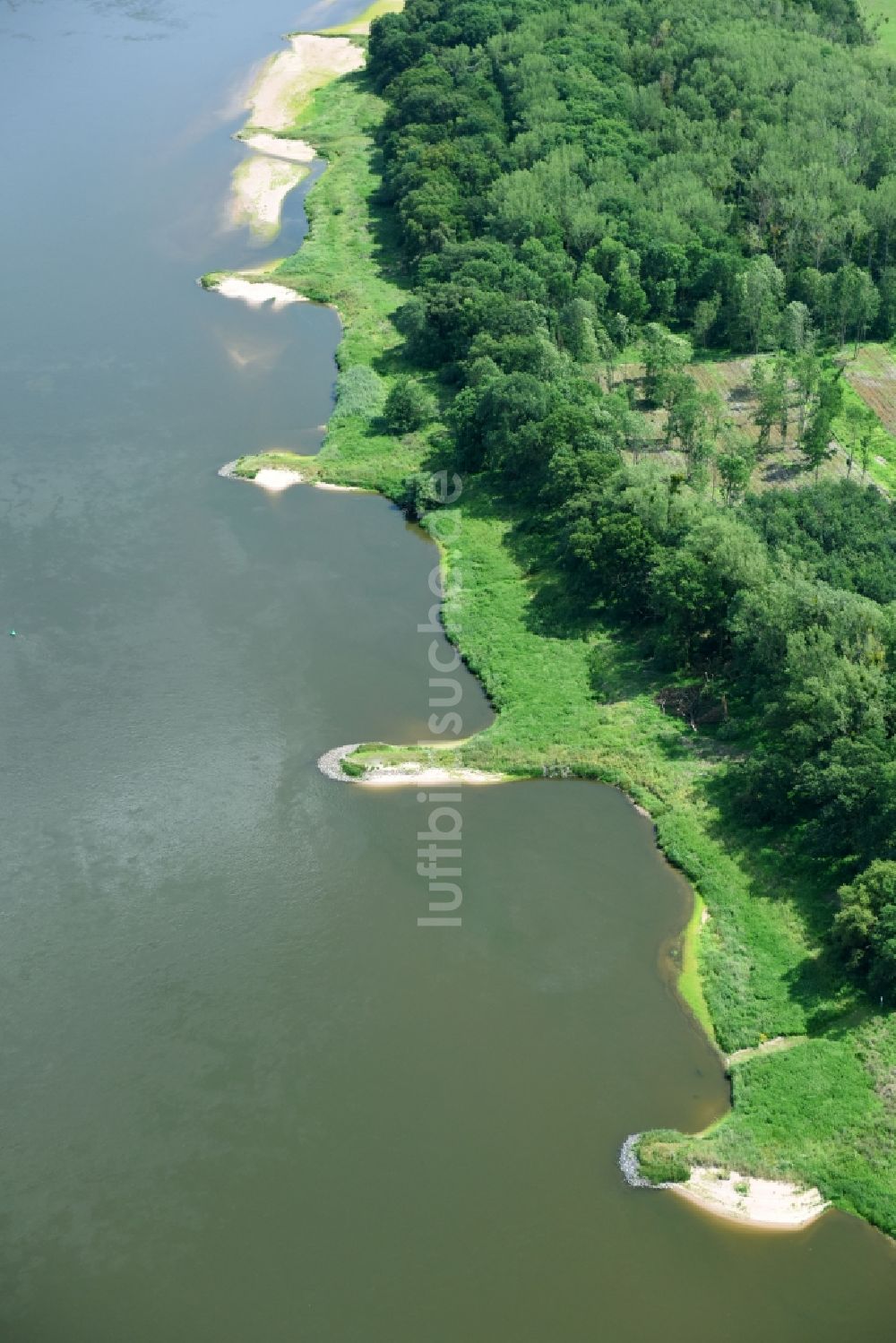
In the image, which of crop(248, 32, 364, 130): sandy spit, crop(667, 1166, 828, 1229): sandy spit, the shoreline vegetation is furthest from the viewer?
crop(248, 32, 364, 130): sandy spit

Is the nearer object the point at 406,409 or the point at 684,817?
the point at 684,817

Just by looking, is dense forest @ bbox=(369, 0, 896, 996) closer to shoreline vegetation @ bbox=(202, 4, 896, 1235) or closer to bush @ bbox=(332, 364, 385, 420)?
shoreline vegetation @ bbox=(202, 4, 896, 1235)

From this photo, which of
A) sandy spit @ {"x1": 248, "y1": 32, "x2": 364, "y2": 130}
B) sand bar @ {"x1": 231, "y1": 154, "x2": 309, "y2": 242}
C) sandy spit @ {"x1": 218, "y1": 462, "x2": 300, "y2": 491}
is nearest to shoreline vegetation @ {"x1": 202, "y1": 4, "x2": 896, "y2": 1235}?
sandy spit @ {"x1": 218, "y1": 462, "x2": 300, "y2": 491}

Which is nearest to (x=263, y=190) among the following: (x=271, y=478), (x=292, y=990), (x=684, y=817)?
(x=271, y=478)

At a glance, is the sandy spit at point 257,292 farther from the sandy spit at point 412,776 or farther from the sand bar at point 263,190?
the sandy spit at point 412,776

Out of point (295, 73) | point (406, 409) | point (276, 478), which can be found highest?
point (295, 73)

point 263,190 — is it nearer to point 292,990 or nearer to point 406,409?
point 406,409
